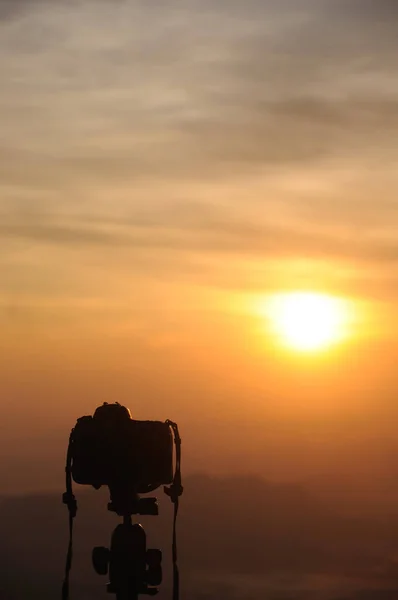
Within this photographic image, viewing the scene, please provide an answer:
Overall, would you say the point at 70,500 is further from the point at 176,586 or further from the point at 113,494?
the point at 176,586

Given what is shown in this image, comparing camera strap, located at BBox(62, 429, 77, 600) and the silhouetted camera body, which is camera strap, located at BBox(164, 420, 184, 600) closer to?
the silhouetted camera body

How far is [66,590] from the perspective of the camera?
31.1 ft

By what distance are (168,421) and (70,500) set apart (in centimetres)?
110

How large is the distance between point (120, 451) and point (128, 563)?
989 mm

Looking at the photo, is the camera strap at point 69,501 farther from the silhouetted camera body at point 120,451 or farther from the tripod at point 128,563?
the tripod at point 128,563

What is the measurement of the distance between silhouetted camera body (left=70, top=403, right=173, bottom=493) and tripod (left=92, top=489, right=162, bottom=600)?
0.86 feet

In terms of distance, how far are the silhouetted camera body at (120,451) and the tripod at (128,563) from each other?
26 cm

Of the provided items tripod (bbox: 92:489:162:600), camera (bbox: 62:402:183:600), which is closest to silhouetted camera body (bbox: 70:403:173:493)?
camera (bbox: 62:402:183:600)

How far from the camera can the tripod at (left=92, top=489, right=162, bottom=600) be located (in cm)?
957

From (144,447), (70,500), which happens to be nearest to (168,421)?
(144,447)

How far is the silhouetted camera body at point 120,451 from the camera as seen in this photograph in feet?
31.4

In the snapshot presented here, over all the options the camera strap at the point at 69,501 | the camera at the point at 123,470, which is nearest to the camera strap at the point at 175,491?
the camera at the point at 123,470

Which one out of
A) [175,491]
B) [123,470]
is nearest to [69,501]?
[123,470]

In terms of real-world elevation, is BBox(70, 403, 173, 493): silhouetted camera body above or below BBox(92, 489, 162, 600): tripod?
above
